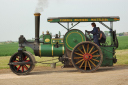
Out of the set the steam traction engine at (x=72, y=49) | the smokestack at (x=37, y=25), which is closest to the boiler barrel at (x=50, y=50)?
the steam traction engine at (x=72, y=49)

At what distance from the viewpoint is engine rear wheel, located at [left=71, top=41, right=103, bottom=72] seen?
9.88 metres

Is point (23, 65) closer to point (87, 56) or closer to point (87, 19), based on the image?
point (87, 56)

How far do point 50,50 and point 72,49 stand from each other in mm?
957

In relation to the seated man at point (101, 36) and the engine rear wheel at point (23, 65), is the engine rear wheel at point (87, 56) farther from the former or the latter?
the engine rear wheel at point (23, 65)

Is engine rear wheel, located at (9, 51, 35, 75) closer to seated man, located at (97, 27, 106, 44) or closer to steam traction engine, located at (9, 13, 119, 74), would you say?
steam traction engine, located at (9, 13, 119, 74)

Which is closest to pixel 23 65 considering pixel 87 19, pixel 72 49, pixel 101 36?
pixel 72 49

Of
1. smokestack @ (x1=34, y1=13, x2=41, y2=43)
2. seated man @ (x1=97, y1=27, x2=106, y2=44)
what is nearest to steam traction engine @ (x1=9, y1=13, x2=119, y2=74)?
smokestack @ (x1=34, y1=13, x2=41, y2=43)

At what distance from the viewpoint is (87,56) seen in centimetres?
992

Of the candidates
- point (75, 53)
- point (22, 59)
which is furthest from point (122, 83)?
point (22, 59)

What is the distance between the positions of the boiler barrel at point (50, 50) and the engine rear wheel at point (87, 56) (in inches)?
24.6

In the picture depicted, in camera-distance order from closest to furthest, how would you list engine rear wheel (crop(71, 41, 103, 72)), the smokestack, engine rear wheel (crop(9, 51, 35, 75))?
1. engine rear wheel (crop(71, 41, 103, 72))
2. engine rear wheel (crop(9, 51, 35, 75))
3. the smokestack

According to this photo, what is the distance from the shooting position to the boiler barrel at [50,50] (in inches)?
406

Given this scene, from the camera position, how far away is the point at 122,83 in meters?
7.21

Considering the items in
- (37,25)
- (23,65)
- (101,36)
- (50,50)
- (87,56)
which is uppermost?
(37,25)
